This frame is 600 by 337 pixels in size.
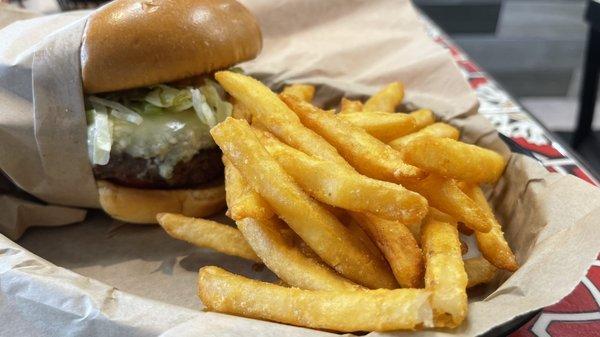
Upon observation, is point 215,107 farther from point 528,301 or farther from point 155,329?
point 528,301

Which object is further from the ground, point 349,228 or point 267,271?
point 349,228

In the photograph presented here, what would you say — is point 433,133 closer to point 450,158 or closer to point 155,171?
point 450,158

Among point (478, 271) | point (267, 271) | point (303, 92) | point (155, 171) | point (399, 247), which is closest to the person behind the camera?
point (399, 247)

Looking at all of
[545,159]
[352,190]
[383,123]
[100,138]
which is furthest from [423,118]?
[100,138]

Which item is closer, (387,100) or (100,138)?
(100,138)

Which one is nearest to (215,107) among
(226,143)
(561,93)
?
(226,143)
